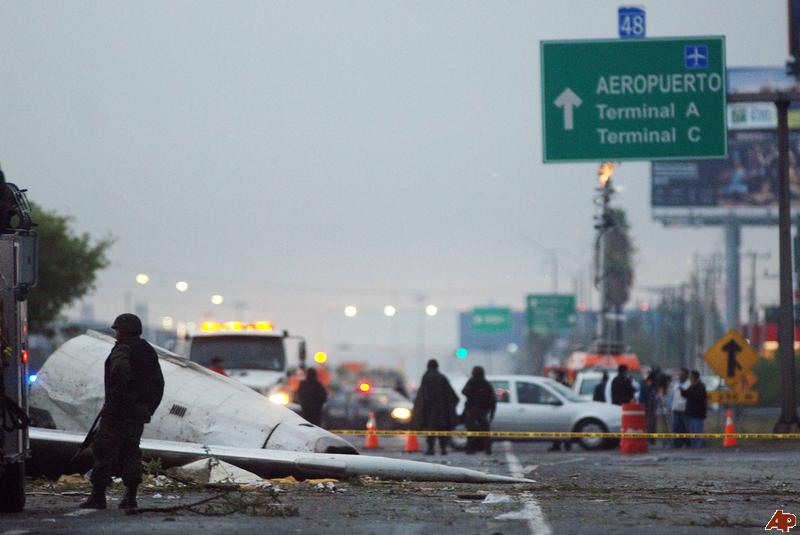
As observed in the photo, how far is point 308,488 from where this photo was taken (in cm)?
1599

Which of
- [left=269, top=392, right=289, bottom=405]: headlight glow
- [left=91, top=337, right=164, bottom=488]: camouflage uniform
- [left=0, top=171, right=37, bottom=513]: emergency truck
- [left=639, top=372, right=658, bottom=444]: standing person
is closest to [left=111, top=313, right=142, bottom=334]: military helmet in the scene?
[left=91, top=337, right=164, bottom=488]: camouflage uniform

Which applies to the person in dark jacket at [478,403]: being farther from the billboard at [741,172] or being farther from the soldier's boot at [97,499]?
the billboard at [741,172]

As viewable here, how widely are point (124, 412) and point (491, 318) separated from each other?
8984 cm

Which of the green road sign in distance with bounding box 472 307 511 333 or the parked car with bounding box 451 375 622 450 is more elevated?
the green road sign in distance with bounding box 472 307 511 333

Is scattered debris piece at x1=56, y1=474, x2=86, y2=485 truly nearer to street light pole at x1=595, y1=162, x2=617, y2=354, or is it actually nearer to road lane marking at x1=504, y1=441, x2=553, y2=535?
road lane marking at x1=504, y1=441, x2=553, y2=535

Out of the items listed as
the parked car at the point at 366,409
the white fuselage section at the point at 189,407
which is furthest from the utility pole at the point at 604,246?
the white fuselage section at the point at 189,407

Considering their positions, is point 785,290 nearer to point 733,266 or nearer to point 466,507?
point 466,507

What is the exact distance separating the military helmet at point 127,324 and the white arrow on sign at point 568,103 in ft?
48.4

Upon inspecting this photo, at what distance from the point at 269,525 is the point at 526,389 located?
21.0 metres

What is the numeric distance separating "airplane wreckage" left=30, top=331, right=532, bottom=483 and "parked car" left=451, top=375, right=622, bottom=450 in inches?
467

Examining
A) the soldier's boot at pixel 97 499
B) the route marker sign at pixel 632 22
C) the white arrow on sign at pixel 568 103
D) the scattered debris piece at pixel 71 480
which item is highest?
the route marker sign at pixel 632 22

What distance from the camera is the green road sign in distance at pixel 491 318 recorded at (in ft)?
337

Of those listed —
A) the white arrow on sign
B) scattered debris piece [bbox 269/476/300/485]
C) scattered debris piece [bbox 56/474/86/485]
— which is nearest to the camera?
scattered debris piece [bbox 269/476/300/485]

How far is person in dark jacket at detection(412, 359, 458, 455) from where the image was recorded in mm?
28078
